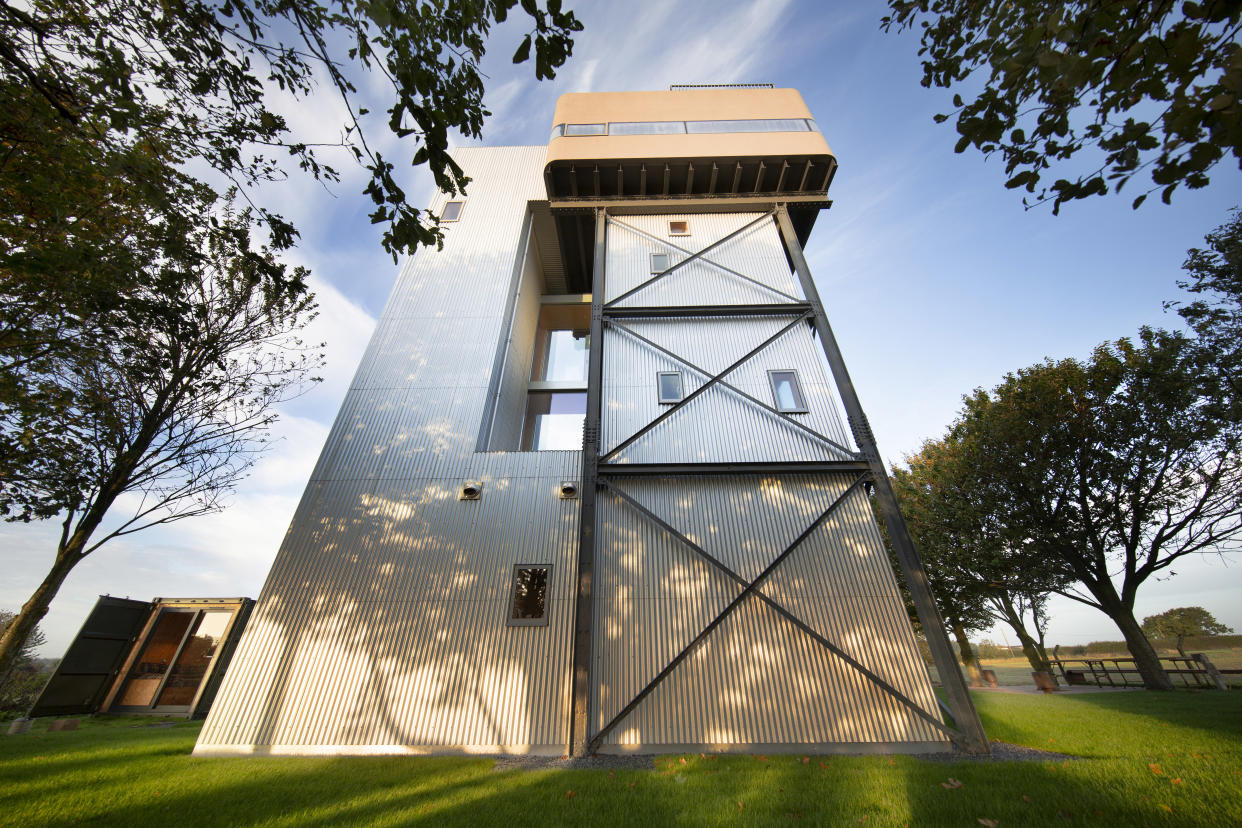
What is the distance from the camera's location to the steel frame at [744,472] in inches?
273

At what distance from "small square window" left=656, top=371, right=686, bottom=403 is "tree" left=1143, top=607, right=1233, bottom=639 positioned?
65891mm

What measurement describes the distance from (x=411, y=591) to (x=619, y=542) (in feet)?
12.5

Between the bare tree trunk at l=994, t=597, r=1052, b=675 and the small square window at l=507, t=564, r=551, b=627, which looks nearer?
the small square window at l=507, t=564, r=551, b=627

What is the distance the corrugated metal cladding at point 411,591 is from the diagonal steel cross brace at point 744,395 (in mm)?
3370

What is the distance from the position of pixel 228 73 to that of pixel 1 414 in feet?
22.3

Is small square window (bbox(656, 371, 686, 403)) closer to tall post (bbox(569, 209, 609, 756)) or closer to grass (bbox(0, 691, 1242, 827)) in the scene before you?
tall post (bbox(569, 209, 609, 756))

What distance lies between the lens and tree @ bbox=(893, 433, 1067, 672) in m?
14.5

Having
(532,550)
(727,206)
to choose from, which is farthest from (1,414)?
(727,206)

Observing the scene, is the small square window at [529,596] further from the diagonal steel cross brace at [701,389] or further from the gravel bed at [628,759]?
the diagonal steel cross brace at [701,389]

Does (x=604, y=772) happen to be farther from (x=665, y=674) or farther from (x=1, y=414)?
(x=1, y=414)

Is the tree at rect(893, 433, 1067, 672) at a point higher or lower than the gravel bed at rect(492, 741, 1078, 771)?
higher

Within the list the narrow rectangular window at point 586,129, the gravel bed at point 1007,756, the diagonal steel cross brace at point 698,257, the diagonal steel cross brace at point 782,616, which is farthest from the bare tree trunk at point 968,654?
the narrow rectangular window at point 586,129

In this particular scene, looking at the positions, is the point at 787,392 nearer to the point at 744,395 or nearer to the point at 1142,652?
the point at 744,395

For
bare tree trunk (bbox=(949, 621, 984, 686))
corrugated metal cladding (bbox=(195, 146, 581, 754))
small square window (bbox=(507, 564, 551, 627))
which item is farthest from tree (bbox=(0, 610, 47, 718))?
bare tree trunk (bbox=(949, 621, 984, 686))
